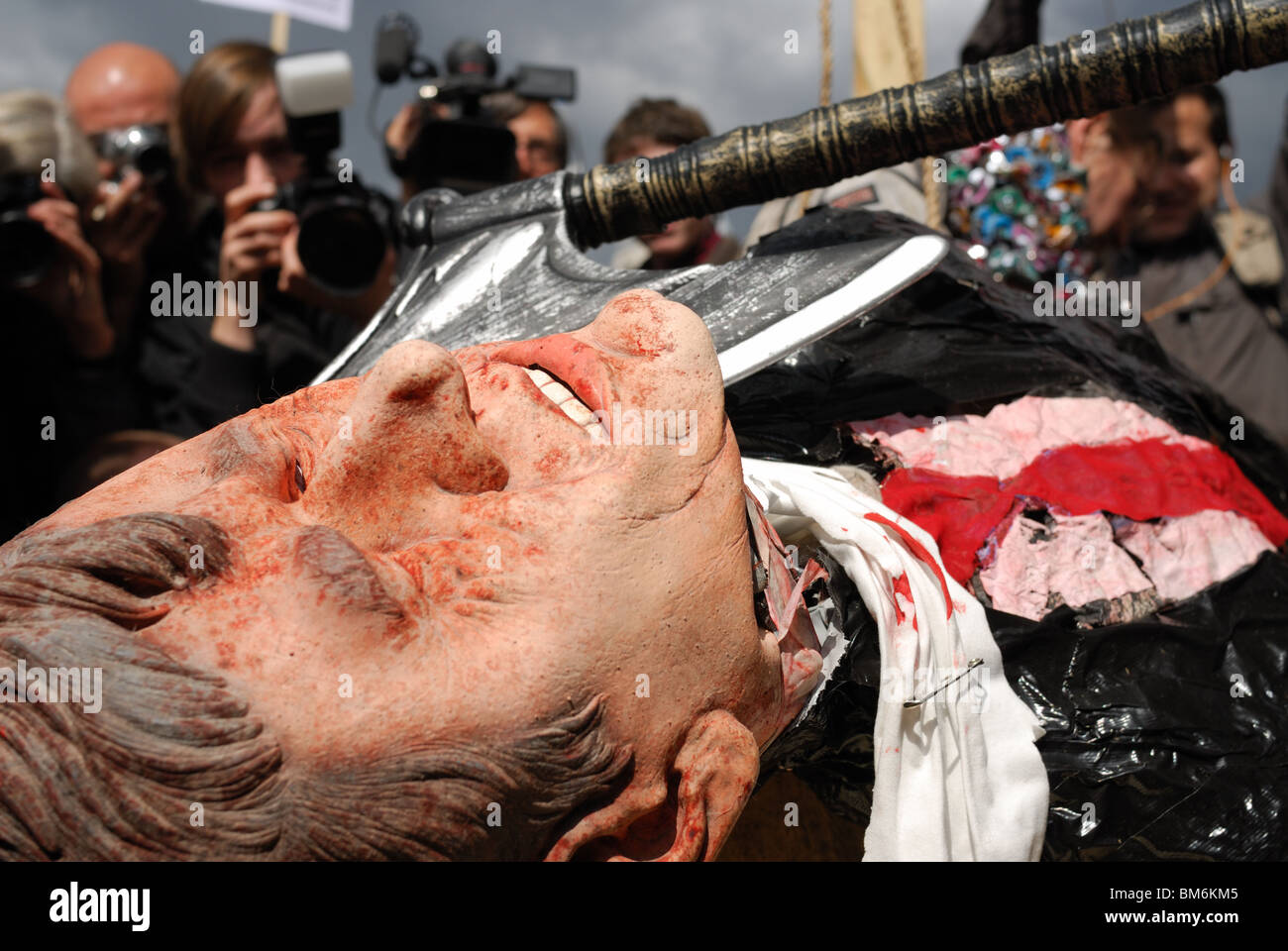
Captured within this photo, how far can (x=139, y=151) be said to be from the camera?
257 centimetres

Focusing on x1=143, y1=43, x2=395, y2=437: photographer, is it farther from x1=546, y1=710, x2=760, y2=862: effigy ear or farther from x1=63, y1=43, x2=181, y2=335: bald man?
x1=546, y1=710, x2=760, y2=862: effigy ear

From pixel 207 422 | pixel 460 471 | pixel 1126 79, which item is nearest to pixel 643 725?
pixel 460 471

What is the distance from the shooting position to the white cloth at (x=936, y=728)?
114 cm

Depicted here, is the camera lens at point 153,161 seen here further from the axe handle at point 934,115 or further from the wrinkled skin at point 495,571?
the wrinkled skin at point 495,571

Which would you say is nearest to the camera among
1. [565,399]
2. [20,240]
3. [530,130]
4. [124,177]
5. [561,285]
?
[565,399]

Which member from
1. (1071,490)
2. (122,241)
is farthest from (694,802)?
(122,241)

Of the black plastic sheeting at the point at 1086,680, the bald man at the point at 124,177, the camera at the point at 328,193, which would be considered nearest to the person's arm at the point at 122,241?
the bald man at the point at 124,177

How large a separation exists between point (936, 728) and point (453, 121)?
6.62 ft

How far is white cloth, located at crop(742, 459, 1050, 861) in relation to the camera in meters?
1.14

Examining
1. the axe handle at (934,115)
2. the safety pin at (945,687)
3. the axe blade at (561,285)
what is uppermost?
the axe handle at (934,115)

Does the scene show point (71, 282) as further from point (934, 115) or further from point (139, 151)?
point (934, 115)

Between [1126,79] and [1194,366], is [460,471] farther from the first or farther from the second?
[1194,366]

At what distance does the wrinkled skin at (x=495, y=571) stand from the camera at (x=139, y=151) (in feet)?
5.72

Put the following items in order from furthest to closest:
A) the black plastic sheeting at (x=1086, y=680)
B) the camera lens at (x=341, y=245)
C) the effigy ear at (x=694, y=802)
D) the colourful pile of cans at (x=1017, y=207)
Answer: the colourful pile of cans at (x=1017, y=207) < the camera lens at (x=341, y=245) < the black plastic sheeting at (x=1086, y=680) < the effigy ear at (x=694, y=802)
